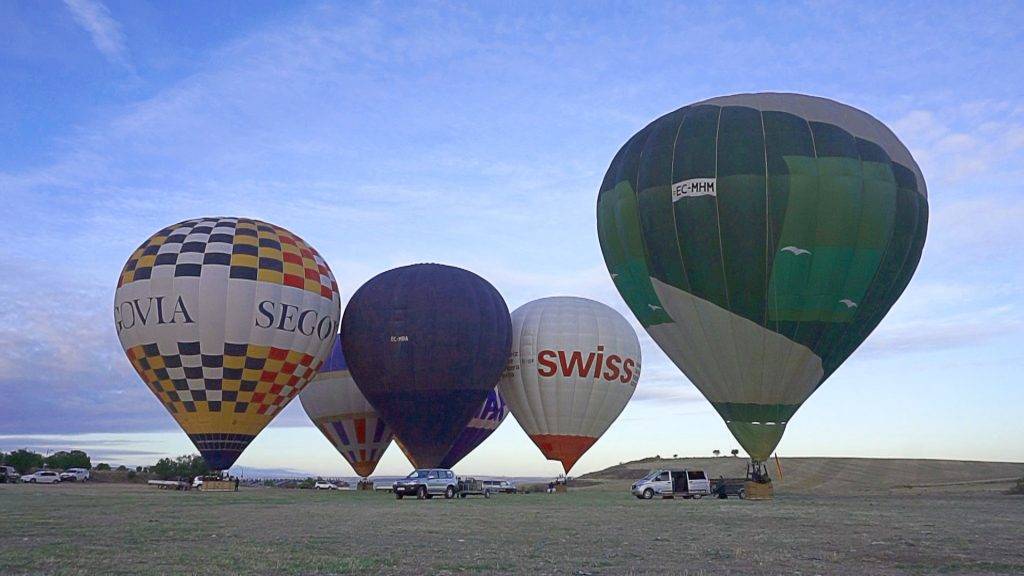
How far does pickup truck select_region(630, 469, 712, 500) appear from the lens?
103 feet

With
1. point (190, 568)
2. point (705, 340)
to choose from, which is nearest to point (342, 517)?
point (190, 568)

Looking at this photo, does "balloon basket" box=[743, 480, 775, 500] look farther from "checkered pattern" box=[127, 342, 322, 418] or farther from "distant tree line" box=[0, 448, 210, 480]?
"distant tree line" box=[0, 448, 210, 480]

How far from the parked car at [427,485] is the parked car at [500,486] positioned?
29.4ft

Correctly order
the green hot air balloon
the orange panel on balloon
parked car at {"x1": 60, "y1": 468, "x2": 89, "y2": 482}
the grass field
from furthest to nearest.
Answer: parked car at {"x1": 60, "y1": 468, "x2": 89, "y2": 482}
the orange panel on balloon
the green hot air balloon
the grass field

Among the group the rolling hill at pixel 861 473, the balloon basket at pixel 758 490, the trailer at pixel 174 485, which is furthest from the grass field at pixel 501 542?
the rolling hill at pixel 861 473

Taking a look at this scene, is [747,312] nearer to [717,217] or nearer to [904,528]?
[717,217]

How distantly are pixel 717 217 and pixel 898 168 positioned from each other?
19.5 ft

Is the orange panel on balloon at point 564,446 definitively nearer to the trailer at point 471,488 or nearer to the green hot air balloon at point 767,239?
the trailer at point 471,488

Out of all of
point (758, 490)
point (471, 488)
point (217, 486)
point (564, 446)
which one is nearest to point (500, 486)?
point (564, 446)

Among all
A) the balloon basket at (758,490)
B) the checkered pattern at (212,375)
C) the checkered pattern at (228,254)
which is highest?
the checkered pattern at (228,254)

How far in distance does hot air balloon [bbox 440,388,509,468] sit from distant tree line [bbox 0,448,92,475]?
123 ft

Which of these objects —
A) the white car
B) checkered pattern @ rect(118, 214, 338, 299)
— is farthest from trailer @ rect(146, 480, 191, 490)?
checkered pattern @ rect(118, 214, 338, 299)

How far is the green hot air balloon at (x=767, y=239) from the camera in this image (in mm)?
25984

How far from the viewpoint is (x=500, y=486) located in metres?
41.8
